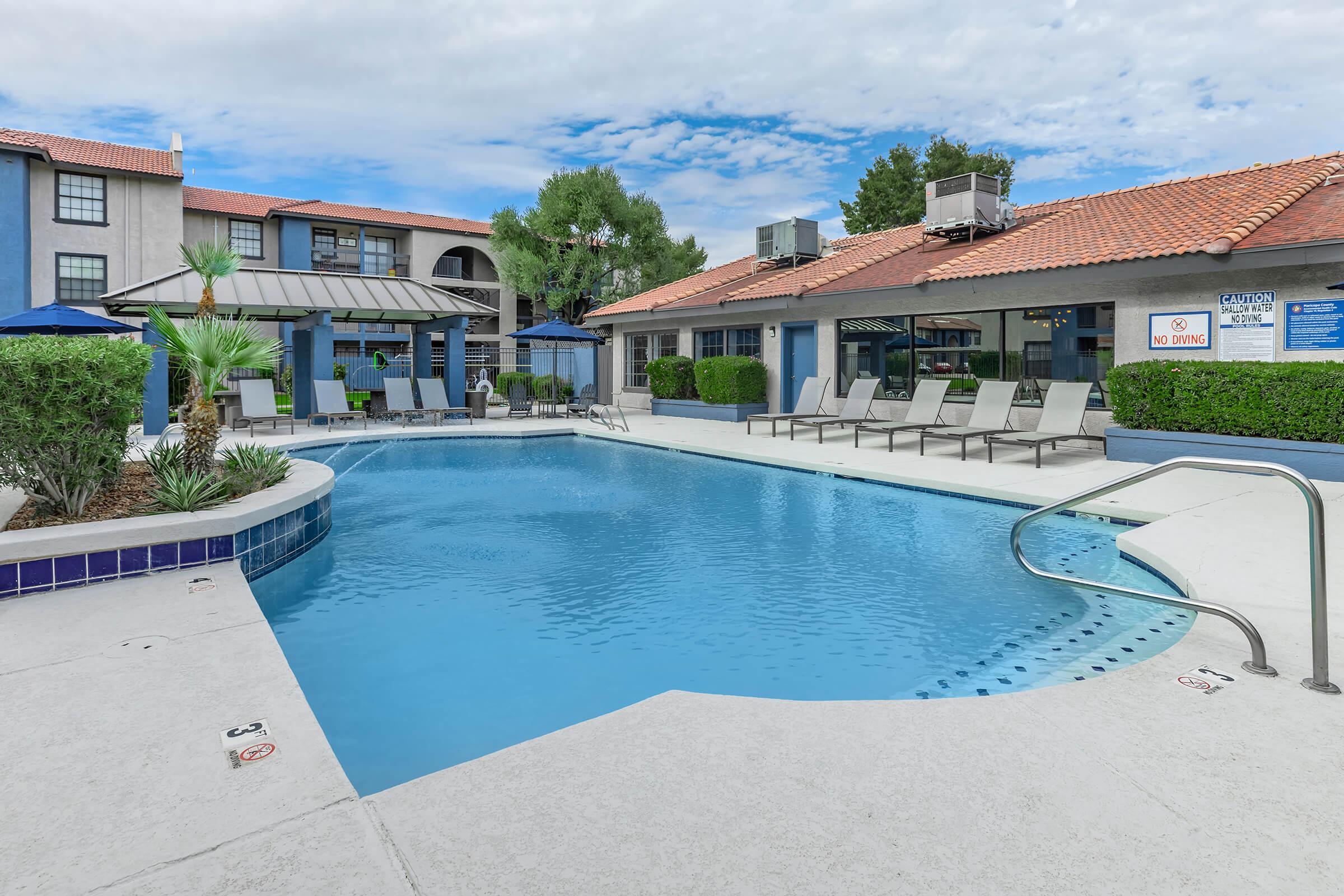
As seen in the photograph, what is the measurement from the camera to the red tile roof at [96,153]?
1051 inches

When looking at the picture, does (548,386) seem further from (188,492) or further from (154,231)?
(188,492)

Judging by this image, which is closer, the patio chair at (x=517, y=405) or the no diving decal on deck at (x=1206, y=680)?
the no diving decal on deck at (x=1206, y=680)

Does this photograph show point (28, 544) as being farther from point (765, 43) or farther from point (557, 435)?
point (765, 43)

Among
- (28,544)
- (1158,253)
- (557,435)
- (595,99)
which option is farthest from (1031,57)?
(28,544)

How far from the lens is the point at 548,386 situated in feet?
87.8

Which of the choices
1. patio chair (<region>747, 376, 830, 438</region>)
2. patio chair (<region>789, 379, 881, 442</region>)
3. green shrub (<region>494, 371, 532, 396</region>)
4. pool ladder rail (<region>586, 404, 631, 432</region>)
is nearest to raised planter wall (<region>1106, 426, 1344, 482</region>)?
patio chair (<region>789, 379, 881, 442</region>)

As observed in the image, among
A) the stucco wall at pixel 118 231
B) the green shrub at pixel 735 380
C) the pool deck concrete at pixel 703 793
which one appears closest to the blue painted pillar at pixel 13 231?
the stucco wall at pixel 118 231

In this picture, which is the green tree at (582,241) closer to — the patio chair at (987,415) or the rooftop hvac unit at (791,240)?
the rooftop hvac unit at (791,240)

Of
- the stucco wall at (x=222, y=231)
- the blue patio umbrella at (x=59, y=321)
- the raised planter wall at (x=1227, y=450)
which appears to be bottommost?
the raised planter wall at (x=1227, y=450)

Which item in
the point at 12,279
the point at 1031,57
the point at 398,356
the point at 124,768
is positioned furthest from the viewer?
the point at 398,356

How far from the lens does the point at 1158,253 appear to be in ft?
33.6

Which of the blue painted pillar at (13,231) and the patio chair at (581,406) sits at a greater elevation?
the blue painted pillar at (13,231)

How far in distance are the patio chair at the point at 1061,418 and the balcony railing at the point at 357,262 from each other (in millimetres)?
31611

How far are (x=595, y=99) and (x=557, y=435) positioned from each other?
37.2 ft
